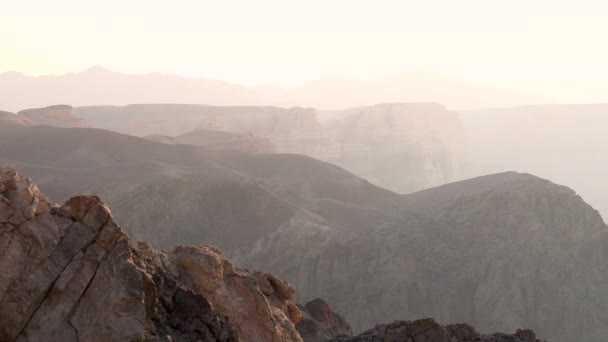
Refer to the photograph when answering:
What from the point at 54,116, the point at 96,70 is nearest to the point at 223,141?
the point at 54,116

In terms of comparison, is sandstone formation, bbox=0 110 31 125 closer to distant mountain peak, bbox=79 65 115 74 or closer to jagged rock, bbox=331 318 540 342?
jagged rock, bbox=331 318 540 342

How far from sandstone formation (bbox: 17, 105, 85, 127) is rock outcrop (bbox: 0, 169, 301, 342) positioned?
68.6m

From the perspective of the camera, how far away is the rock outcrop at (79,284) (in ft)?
28.7

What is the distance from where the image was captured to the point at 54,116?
75.4 m

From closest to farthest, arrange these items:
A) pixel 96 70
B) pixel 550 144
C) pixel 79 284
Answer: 1. pixel 79 284
2. pixel 550 144
3. pixel 96 70

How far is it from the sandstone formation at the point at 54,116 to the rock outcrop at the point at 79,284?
6860 cm

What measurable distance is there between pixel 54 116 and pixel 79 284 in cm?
7184

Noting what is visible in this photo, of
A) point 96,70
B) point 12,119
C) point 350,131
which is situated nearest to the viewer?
point 12,119

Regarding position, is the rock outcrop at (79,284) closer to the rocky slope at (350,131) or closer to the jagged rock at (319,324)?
the jagged rock at (319,324)

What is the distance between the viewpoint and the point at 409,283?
4166cm

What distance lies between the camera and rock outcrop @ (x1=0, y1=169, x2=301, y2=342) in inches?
344

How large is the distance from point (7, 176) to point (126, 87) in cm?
18207

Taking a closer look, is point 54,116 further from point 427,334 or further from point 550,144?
point 550,144

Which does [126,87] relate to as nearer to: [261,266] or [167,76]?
[167,76]
